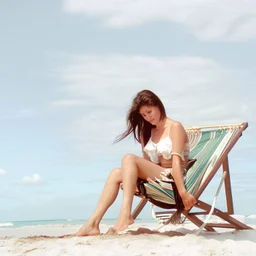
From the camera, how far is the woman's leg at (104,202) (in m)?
3.80

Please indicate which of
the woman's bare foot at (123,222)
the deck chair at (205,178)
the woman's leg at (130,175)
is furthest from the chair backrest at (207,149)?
the woman's bare foot at (123,222)

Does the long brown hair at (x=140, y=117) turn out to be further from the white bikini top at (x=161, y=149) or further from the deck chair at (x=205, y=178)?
the deck chair at (x=205, y=178)

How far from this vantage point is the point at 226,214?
4320 millimetres

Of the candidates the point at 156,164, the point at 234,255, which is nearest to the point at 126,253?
the point at 234,255

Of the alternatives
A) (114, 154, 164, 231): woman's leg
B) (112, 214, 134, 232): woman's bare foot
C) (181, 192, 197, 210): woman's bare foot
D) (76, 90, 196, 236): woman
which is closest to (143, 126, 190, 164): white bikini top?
(76, 90, 196, 236): woman

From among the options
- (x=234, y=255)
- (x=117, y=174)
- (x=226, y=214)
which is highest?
(x=117, y=174)

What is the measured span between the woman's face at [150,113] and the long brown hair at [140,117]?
23mm

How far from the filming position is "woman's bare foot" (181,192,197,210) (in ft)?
12.6

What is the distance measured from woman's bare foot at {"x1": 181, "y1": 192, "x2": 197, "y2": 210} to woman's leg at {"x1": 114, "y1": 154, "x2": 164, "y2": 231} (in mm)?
249

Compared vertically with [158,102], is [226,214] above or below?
below

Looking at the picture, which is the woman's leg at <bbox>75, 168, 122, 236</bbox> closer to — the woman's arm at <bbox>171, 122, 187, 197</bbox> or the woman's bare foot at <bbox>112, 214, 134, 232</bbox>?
the woman's bare foot at <bbox>112, 214, 134, 232</bbox>

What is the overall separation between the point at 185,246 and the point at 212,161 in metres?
1.15

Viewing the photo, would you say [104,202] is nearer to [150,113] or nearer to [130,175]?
[130,175]

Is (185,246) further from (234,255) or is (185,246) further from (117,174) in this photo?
(117,174)
